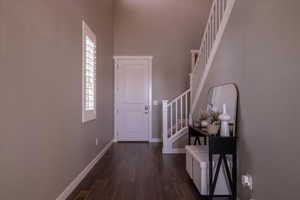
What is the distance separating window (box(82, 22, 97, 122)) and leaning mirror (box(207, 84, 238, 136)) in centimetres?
205

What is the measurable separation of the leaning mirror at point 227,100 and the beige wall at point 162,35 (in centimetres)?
277

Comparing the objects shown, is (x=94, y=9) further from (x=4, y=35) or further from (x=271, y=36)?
(x=271, y=36)

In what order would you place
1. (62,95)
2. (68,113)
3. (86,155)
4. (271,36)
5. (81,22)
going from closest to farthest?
1. (271,36)
2. (62,95)
3. (68,113)
4. (81,22)
5. (86,155)

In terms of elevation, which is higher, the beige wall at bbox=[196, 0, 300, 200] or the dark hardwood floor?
the beige wall at bbox=[196, 0, 300, 200]

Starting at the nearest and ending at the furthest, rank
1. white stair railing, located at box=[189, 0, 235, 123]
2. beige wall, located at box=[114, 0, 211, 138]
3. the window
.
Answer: white stair railing, located at box=[189, 0, 235, 123] → the window → beige wall, located at box=[114, 0, 211, 138]

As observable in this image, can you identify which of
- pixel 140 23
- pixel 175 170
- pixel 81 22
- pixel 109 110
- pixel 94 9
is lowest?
pixel 175 170

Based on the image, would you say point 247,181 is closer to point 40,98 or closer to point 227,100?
point 227,100

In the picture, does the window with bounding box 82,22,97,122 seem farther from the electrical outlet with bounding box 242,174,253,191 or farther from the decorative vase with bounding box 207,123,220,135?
the electrical outlet with bounding box 242,174,253,191

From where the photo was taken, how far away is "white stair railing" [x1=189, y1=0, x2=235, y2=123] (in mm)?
2777

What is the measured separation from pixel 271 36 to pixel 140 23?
4.81 meters

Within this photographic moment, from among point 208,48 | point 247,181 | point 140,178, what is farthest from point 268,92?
point 140,178

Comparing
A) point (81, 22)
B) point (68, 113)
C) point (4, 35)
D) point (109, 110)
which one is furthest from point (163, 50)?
point (4, 35)

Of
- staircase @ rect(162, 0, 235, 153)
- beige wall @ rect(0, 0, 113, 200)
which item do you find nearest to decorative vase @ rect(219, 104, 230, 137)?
Answer: staircase @ rect(162, 0, 235, 153)

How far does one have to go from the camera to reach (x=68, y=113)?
2654 mm
